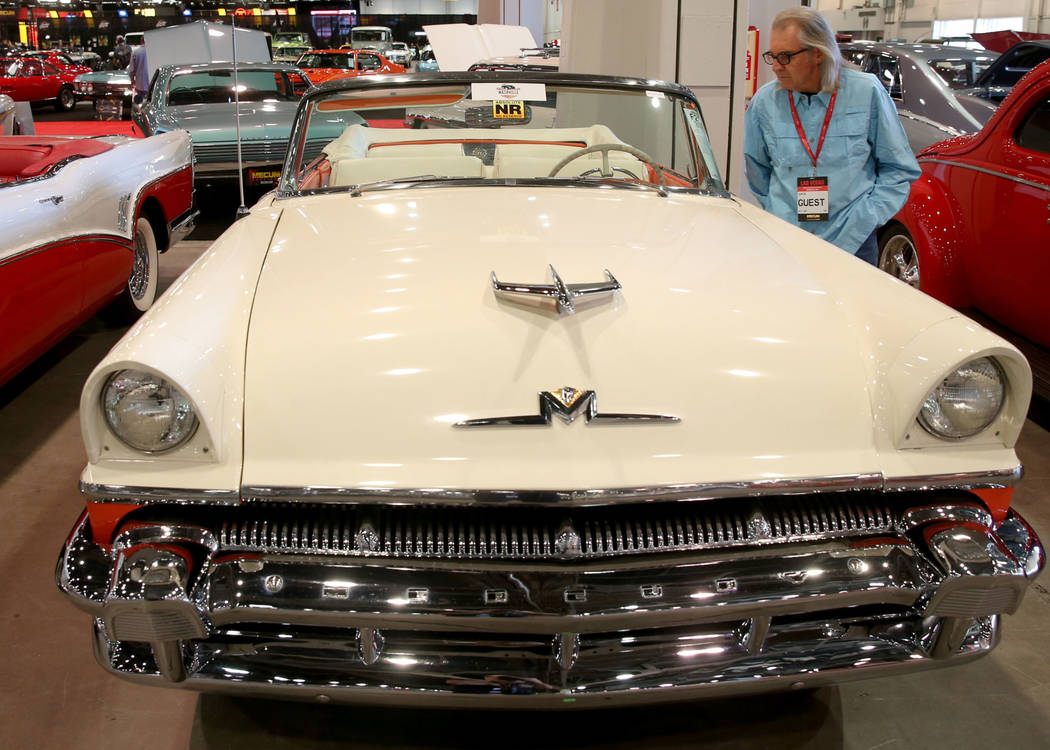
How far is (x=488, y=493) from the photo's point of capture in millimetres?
1562

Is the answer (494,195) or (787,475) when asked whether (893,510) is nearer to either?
(787,475)

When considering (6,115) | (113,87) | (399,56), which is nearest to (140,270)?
(6,115)

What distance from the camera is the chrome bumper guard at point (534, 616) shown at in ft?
5.13

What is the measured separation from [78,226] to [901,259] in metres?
4.03

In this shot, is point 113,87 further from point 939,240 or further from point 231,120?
point 939,240

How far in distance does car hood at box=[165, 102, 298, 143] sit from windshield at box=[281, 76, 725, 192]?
457 centimetres

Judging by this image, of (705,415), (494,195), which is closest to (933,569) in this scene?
(705,415)

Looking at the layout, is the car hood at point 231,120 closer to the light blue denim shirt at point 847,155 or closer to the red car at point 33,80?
the light blue denim shirt at point 847,155

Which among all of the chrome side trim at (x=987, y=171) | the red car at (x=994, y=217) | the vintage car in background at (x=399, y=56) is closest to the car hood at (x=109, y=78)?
the vintage car in background at (x=399, y=56)

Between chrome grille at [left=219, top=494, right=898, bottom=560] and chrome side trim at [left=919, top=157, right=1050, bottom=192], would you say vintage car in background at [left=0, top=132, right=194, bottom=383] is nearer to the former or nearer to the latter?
chrome grille at [left=219, top=494, right=898, bottom=560]

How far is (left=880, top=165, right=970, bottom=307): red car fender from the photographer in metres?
4.29

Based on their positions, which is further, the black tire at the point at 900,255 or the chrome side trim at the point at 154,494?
the black tire at the point at 900,255

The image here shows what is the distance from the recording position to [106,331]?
505 centimetres

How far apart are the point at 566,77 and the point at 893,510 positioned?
183 cm
